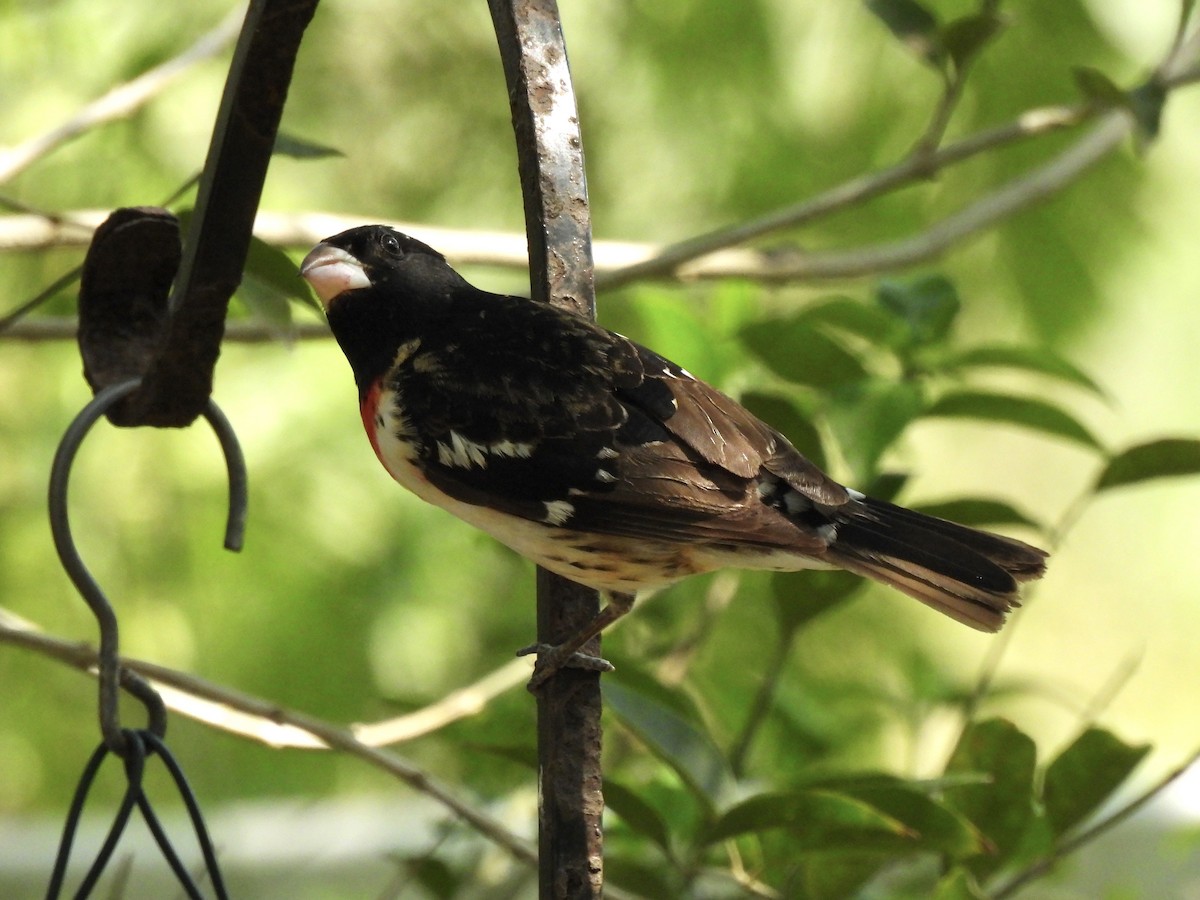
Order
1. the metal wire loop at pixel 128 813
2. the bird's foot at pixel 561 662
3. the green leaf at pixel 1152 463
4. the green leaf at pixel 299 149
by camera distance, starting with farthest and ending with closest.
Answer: the green leaf at pixel 1152 463 → the green leaf at pixel 299 149 → the bird's foot at pixel 561 662 → the metal wire loop at pixel 128 813

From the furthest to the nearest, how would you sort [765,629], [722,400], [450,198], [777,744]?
[450,198] → [765,629] → [777,744] → [722,400]

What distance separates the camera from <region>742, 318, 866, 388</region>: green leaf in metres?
1.88

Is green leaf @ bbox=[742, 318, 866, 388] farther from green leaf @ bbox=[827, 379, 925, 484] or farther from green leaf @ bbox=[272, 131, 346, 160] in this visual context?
green leaf @ bbox=[272, 131, 346, 160]

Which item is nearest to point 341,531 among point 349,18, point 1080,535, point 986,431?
point 349,18

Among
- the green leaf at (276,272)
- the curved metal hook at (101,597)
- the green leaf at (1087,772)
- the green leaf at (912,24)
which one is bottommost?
the curved metal hook at (101,597)

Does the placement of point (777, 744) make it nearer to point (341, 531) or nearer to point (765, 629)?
point (765, 629)

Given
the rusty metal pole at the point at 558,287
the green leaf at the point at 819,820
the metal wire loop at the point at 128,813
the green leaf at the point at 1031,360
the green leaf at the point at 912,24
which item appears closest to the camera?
the metal wire loop at the point at 128,813

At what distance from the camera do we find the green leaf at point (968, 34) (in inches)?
75.4

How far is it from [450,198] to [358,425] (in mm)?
618

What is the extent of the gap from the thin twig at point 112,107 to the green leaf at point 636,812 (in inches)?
49.1

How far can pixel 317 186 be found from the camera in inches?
130

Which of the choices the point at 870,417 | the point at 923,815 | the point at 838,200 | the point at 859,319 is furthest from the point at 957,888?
the point at 838,200

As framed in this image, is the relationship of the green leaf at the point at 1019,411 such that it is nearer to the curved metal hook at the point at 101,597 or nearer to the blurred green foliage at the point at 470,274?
the blurred green foliage at the point at 470,274

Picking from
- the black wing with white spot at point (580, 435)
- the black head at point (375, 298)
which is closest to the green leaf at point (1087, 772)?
the black wing with white spot at point (580, 435)
